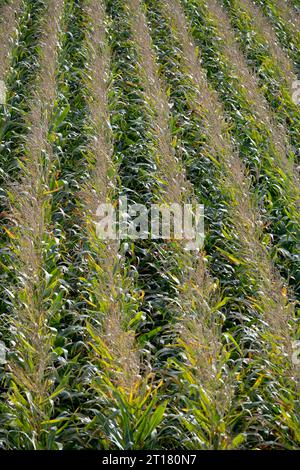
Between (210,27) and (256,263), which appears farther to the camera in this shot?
(210,27)

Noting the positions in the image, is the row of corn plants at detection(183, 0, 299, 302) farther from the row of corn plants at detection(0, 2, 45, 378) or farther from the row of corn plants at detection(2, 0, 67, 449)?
the row of corn plants at detection(0, 2, 45, 378)

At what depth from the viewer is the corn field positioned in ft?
13.8

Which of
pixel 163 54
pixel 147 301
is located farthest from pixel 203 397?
pixel 163 54

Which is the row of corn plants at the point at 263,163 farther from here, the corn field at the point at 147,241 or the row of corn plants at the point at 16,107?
the row of corn plants at the point at 16,107

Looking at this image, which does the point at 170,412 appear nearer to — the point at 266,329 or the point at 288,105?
the point at 266,329

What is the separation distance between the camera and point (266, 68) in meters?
9.09

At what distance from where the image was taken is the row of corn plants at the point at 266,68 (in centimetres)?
800

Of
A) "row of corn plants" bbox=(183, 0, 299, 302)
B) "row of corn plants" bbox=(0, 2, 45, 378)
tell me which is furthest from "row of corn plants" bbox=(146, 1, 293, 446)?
"row of corn plants" bbox=(0, 2, 45, 378)

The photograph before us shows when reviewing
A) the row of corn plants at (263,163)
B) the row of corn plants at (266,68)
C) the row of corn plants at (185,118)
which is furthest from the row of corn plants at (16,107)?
the row of corn plants at (266,68)

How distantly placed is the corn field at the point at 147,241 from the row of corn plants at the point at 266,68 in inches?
1.0

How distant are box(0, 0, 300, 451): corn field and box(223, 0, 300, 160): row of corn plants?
2 centimetres

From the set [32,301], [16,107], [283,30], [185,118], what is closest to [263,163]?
[185,118]

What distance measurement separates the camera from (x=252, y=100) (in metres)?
7.93

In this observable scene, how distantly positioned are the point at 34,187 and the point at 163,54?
11.7ft
